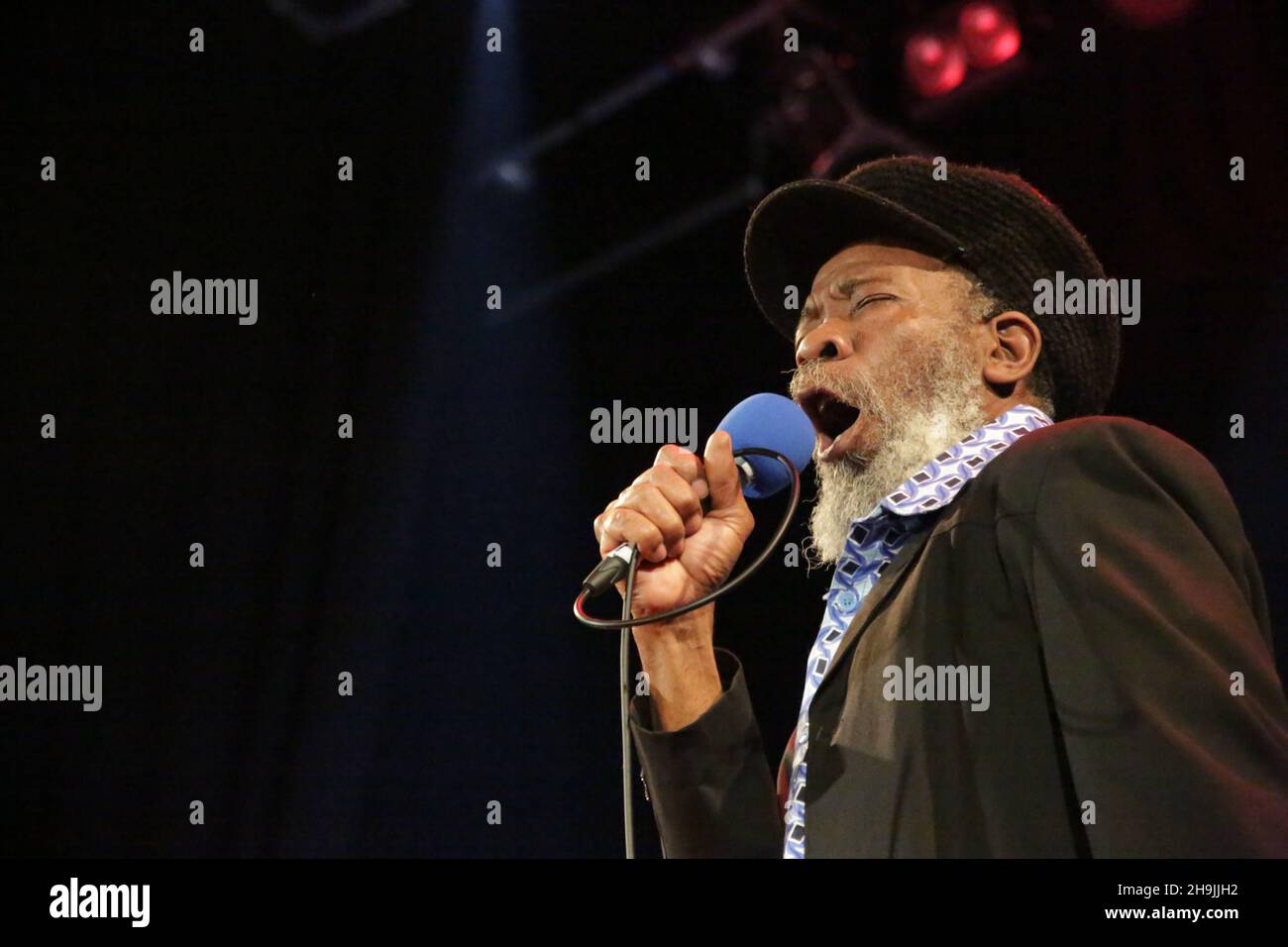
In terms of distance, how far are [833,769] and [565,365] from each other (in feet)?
5.47

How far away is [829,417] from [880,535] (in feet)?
0.85

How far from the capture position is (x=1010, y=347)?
1742mm

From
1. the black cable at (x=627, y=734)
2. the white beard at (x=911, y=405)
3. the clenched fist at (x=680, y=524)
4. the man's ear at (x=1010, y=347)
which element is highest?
the man's ear at (x=1010, y=347)

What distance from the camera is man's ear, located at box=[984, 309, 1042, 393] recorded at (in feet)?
5.67

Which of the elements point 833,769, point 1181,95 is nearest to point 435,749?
point 833,769

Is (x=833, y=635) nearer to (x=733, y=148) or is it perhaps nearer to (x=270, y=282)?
(x=733, y=148)

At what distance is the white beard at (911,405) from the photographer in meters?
1.67

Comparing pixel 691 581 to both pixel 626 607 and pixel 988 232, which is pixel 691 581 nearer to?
pixel 626 607

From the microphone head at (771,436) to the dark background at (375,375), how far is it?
3.81 ft

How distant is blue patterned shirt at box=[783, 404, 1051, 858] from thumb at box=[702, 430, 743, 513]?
16 cm

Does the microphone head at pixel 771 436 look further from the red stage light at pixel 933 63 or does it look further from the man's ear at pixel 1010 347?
the red stage light at pixel 933 63

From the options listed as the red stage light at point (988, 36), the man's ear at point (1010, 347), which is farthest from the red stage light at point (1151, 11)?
the man's ear at point (1010, 347)

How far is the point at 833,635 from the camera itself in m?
1.52

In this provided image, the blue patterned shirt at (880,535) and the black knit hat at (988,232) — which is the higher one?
the black knit hat at (988,232)
